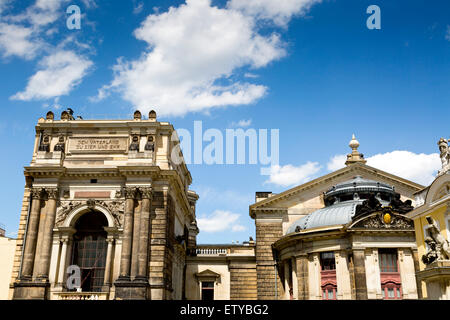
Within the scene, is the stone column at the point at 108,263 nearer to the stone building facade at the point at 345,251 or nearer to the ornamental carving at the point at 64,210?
the ornamental carving at the point at 64,210

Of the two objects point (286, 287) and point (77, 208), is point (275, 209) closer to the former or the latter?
point (286, 287)

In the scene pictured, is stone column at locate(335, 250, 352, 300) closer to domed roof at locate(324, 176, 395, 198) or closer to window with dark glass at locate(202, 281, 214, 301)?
domed roof at locate(324, 176, 395, 198)

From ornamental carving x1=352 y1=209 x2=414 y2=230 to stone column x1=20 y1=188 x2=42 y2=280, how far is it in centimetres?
2584

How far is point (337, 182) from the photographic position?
47.4 meters

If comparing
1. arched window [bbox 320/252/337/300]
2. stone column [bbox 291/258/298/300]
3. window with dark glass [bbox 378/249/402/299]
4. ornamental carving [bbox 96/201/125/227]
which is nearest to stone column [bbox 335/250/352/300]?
arched window [bbox 320/252/337/300]

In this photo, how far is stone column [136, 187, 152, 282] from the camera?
3572 centimetres

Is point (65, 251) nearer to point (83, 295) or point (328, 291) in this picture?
point (83, 295)

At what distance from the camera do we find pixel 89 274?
124 feet

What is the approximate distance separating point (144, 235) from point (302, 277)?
13378 millimetres

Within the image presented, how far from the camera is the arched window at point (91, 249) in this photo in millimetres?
37594

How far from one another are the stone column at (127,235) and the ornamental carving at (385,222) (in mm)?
17778

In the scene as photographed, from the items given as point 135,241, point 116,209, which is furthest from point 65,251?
point 135,241

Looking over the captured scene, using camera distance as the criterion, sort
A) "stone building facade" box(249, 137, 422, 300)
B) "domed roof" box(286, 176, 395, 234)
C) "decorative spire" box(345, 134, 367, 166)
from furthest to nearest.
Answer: "decorative spire" box(345, 134, 367, 166)
"domed roof" box(286, 176, 395, 234)
"stone building facade" box(249, 137, 422, 300)

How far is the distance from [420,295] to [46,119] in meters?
34.0
